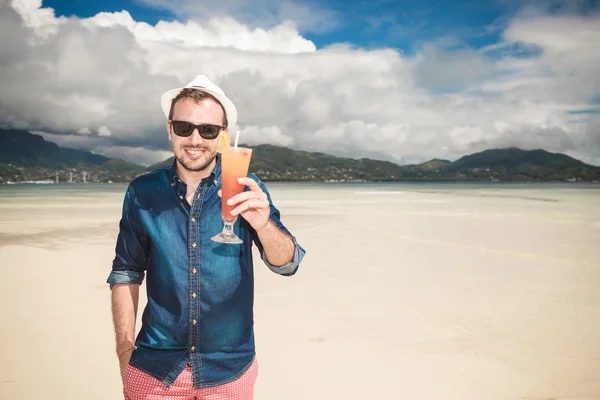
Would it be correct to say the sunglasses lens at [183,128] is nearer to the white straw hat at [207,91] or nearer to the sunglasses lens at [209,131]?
the sunglasses lens at [209,131]

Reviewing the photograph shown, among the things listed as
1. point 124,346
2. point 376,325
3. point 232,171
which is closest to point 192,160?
point 232,171

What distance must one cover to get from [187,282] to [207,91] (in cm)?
83

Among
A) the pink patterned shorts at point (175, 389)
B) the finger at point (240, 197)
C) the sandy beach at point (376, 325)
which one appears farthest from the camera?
the sandy beach at point (376, 325)

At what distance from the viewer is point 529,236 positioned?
44.0 feet

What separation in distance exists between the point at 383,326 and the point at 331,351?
3.37 ft

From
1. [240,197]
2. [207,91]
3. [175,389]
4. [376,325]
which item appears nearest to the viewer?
[240,197]

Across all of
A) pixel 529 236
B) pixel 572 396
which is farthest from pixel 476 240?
pixel 572 396

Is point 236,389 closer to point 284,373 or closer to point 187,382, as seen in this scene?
point 187,382

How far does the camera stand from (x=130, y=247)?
1922mm

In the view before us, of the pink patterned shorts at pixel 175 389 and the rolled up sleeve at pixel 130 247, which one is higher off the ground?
the rolled up sleeve at pixel 130 247

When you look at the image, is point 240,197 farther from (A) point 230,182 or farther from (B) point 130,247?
(B) point 130,247

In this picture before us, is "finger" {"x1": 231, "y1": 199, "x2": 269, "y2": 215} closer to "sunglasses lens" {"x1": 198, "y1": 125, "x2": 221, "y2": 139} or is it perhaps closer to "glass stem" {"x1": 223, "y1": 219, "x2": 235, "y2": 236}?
"glass stem" {"x1": 223, "y1": 219, "x2": 235, "y2": 236}

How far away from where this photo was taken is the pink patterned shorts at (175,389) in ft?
5.79

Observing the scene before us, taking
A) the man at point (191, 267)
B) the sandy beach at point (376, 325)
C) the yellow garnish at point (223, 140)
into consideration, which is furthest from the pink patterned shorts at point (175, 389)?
the sandy beach at point (376, 325)
